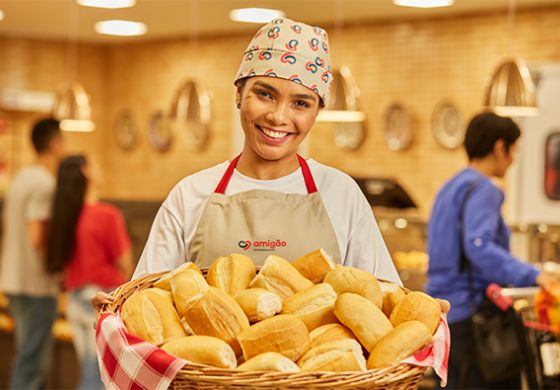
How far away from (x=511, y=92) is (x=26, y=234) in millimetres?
3023

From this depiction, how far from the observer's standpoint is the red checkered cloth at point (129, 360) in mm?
1741

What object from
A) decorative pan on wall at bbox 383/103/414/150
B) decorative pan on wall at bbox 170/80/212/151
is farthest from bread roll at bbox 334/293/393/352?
decorative pan on wall at bbox 383/103/414/150

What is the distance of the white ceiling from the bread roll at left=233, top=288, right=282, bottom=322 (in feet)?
21.7

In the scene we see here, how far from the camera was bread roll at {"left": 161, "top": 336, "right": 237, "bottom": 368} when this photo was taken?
1.76 metres

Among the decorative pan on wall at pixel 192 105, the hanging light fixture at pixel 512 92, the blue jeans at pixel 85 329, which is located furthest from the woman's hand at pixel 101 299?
the decorative pan on wall at pixel 192 105

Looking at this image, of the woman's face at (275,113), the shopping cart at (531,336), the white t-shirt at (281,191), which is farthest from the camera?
the shopping cart at (531,336)

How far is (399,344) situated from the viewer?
1.83 metres

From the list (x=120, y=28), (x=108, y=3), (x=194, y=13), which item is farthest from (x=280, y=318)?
(x=120, y=28)

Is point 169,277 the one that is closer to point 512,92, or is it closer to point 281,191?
point 281,191

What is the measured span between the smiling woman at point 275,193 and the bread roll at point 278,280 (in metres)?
0.24

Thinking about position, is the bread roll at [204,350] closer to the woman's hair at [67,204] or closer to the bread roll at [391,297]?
the bread roll at [391,297]

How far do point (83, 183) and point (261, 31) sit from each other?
11.7ft

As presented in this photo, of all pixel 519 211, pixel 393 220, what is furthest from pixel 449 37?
pixel 393 220

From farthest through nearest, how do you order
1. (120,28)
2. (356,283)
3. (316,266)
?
(120,28) → (316,266) → (356,283)
